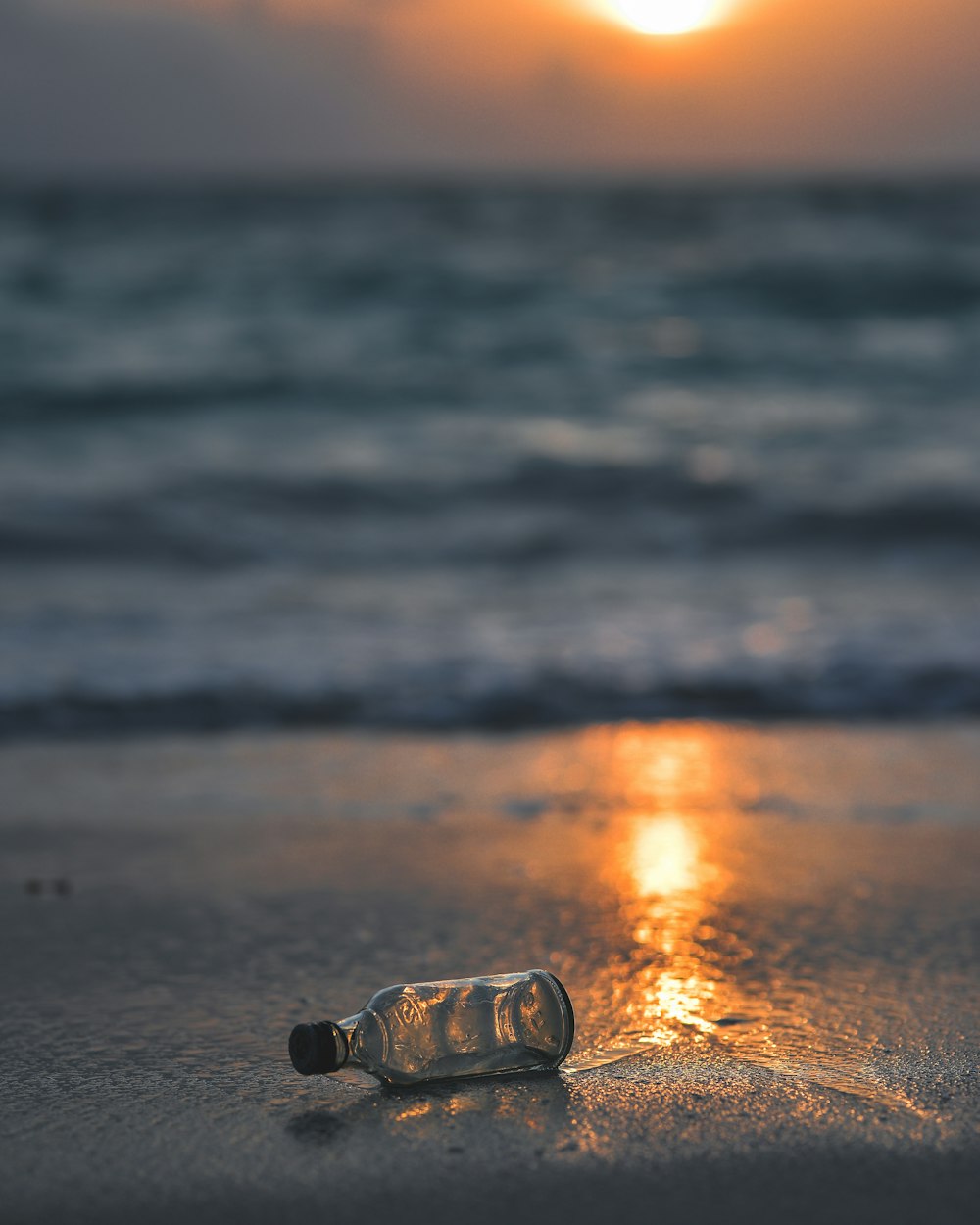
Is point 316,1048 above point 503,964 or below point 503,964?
below

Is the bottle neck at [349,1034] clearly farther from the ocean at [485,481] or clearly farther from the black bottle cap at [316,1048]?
the ocean at [485,481]

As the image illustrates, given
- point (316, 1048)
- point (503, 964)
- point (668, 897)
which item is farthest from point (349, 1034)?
point (668, 897)

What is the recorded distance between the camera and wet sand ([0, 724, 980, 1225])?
1312 mm

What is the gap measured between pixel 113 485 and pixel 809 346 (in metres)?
6.92

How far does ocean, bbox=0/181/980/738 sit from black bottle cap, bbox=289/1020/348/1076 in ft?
6.75

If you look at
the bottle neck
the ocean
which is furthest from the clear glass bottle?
the ocean

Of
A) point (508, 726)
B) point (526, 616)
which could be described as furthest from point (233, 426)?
point (508, 726)

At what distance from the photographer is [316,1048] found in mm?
1373

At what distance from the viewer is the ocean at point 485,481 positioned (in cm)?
382

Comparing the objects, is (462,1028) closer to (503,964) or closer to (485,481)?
(503,964)

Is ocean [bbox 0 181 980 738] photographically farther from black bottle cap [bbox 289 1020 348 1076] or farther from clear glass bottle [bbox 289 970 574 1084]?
black bottle cap [bbox 289 1020 348 1076]

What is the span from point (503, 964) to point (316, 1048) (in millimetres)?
575

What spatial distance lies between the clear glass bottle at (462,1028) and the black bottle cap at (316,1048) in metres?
0.06

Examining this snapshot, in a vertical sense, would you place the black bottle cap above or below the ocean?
below
